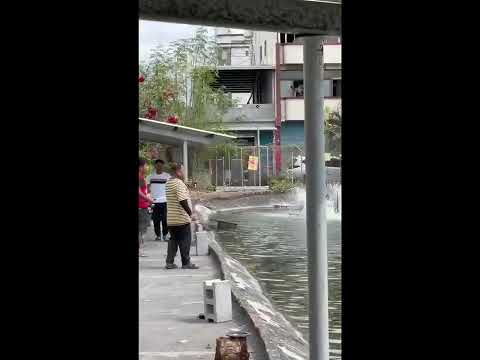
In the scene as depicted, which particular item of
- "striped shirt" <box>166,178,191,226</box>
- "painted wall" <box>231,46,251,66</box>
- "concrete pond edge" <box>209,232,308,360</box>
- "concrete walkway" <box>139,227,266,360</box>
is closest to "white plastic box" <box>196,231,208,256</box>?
"concrete walkway" <box>139,227,266,360</box>

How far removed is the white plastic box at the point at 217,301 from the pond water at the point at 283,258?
109 cm

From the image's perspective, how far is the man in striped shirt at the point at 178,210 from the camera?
41.9ft

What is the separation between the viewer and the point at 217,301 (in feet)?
31.2

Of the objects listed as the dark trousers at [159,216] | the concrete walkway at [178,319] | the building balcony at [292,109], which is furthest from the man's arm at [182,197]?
the building balcony at [292,109]

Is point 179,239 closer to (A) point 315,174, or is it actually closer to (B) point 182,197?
(B) point 182,197

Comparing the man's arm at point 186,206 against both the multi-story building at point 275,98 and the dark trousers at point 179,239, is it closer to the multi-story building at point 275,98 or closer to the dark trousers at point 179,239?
the dark trousers at point 179,239

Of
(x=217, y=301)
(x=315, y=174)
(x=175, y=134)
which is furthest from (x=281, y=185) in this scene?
(x=315, y=174)

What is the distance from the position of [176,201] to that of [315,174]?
4.82 metres

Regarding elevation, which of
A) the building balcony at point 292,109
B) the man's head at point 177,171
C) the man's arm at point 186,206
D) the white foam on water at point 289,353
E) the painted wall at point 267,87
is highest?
the painted wall at point 267,87
